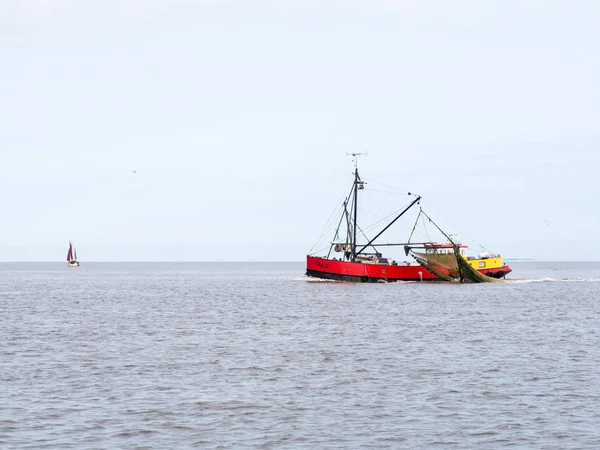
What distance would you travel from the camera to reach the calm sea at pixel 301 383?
22547 millimetres

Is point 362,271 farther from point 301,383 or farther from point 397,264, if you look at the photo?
point 301,383

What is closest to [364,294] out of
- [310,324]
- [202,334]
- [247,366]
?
[310,324]

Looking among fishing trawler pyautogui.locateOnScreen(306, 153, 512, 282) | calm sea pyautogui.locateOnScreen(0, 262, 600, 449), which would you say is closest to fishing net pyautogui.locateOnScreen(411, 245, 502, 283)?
fishing trawler pyautogui.locateOnScreen(306, 153, 512, 282)

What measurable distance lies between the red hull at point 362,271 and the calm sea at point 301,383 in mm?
51776

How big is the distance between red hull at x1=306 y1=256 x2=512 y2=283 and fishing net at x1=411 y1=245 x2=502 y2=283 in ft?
6.29

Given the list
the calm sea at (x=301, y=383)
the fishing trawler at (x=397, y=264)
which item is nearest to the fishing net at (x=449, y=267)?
the fishing trawler at (x=397, y=264)

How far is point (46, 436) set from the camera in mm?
22266

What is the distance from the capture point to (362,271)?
370 feet

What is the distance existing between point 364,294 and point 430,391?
2619 inches

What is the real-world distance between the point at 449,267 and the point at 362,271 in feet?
46.6

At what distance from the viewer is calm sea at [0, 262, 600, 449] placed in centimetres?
2255

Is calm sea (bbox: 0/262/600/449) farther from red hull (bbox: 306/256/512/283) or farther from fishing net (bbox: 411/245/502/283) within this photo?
fishing net (bbox: 411/245/502/283)

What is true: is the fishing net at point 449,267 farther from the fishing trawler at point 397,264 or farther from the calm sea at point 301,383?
the calm sea at point 301,383

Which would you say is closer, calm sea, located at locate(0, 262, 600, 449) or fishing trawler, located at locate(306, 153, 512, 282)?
calm sea, located at locate(0, 262, 600, 449)
